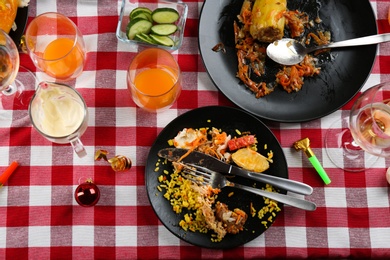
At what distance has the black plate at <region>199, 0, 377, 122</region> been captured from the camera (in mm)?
1863

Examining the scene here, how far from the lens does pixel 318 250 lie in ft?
6.10

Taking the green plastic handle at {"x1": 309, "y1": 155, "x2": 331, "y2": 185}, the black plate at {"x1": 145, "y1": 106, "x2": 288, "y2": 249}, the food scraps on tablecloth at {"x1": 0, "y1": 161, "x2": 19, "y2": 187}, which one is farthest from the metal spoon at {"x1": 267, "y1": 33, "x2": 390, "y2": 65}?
the food scraps on tablecloth at {"x1": 0, "y1": 161, "x2": 19, "y2": 187}

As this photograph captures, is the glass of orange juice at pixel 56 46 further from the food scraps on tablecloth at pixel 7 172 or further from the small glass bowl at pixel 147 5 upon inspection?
the food scraps on tablecloth at pixel 7 172

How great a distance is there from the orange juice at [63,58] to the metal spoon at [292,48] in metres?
0.71

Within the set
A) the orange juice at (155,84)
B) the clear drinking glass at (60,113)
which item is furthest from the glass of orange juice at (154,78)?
the clear drinking glass at (60,113)

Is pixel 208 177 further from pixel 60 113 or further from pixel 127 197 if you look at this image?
pixel 60 113

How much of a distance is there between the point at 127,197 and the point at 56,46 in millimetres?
634

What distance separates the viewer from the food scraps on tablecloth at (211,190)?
A: 1.78 metres

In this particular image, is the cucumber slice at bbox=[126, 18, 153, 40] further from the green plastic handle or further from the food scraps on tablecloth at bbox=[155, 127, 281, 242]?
the green plastic handle

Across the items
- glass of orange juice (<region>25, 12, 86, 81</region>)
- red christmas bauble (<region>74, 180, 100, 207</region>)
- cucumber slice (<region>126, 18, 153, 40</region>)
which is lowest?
red christmas bauble (<region>74, 180, 100, 207</region>)

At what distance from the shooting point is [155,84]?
1.87 meters

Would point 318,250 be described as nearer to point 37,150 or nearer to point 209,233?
point 209,233

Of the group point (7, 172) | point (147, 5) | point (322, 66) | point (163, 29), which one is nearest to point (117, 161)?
point (7, 172)

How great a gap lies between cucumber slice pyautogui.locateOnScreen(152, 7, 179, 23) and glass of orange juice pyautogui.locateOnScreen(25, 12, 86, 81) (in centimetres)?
29
